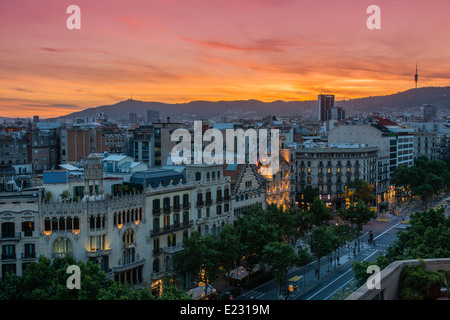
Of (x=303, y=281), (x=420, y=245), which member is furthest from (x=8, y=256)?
(x=420, y=245)

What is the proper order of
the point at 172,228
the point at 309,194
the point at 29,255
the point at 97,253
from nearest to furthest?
the point at 29,255, the point at 97,253, the point at 172,228, the point at 309,194

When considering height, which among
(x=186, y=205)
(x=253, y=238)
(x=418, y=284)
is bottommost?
(x=253, y=238)

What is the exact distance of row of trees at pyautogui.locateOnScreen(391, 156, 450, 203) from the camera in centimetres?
11894

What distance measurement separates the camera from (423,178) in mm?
127438

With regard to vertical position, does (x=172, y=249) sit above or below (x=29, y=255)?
below

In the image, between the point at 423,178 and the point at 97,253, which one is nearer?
the point at 97,253

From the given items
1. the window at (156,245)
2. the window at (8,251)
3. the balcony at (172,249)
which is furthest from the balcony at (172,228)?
the window at (8,251)

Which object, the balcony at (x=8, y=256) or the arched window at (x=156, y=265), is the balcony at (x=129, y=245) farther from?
the balcony at (x=8, y=256)

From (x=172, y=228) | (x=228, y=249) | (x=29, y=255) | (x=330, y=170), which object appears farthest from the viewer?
(x=330, y=170)

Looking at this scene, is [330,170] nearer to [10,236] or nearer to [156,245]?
[156,245]

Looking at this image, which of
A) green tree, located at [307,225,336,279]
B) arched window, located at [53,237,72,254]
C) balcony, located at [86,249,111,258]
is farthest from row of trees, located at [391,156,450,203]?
arched window, located at [53,237,72,254]

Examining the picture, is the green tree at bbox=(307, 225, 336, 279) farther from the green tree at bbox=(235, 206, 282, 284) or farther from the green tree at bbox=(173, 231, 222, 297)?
the green tree at bbox=(173, 231, 222, 297)
